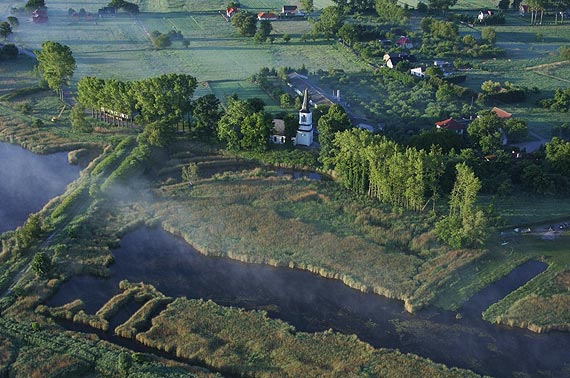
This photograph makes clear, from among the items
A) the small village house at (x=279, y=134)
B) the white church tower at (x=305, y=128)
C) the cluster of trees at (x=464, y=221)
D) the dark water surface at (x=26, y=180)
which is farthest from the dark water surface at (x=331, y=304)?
the white church tower at (x=305, y=128)

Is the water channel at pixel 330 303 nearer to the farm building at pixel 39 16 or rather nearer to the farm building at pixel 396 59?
the farm building at pixel 396 59

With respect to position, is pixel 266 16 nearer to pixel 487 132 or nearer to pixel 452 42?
pixel 452 42

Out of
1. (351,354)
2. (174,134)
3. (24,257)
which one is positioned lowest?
(351,354)

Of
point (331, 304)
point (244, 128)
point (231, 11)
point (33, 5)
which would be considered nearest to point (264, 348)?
point (331, 304)

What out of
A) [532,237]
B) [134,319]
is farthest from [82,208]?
[532,237]

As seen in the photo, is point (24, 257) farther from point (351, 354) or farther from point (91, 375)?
point (351, 354)

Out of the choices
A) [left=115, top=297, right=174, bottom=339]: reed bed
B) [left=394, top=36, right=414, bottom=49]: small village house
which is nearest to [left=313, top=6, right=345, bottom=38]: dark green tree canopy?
[left=394, top=36, right=414, bottom=49]: small village house

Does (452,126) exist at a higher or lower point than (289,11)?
lower
